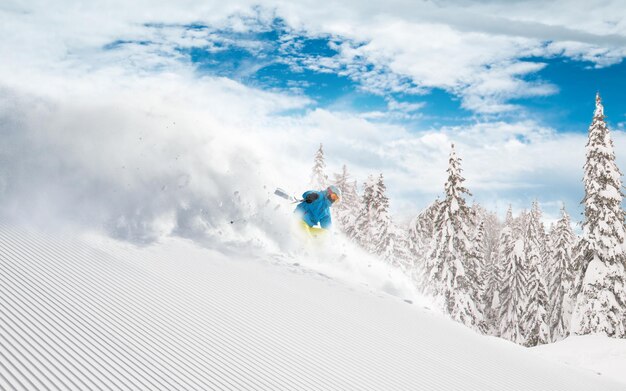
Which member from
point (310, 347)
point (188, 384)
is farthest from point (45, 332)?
point (310, 347)

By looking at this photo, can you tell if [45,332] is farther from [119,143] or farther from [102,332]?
[119,143]

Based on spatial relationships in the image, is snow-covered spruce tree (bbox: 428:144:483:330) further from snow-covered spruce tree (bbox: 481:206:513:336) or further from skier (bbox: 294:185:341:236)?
snow-covered spruce tree (bbox: 481:206:513:336)

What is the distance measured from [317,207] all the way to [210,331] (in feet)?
21.7

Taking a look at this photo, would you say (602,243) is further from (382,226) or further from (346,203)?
(346,203)

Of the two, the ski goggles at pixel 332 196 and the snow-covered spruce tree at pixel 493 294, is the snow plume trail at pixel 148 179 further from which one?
the snow-covered spruce tree at pixel 493 294

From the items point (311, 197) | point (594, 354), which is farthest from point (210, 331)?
point (594, 354)

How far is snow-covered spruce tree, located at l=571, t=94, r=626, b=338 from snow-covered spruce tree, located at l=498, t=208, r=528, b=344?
43.5 ft

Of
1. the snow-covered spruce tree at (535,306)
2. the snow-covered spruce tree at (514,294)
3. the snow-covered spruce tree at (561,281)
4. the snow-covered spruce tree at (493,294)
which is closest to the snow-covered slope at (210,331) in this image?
the snow-covered spruce tree at (561,281)

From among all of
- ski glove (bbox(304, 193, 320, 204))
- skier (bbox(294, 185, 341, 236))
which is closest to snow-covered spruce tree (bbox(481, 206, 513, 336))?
skier (bbox(294, 185, 341, 236))

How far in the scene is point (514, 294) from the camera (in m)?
37.0

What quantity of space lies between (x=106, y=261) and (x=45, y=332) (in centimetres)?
377

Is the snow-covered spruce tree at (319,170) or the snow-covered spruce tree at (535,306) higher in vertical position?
the snow-covered spruce tree at (319,170)

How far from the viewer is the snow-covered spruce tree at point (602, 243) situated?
21969 mm

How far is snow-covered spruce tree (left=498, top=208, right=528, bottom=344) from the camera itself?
36.3m
